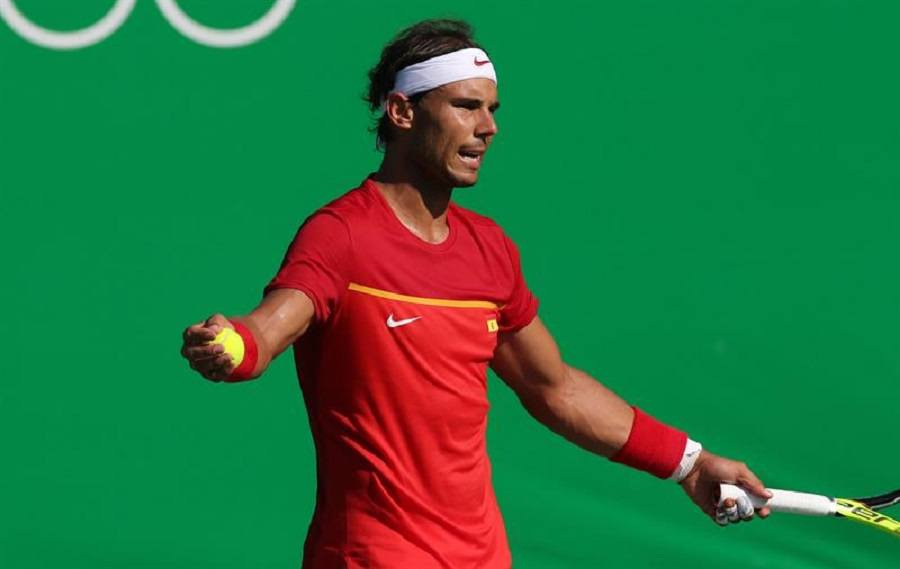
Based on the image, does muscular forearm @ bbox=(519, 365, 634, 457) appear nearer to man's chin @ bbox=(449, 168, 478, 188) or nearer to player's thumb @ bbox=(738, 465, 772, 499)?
player's thumb @ bbox=(738, 465, 772, 499)

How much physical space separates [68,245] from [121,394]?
1.24 feet

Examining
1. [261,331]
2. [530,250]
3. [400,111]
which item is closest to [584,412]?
[400,111]

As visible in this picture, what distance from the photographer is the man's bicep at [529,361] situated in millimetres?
4594

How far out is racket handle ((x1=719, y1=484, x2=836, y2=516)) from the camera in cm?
463

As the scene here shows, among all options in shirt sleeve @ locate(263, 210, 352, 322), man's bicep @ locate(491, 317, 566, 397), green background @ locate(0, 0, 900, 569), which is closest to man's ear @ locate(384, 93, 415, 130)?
shirt sleeve @ locate(263, 210, 352, 322)

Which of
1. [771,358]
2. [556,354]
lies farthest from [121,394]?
[771,358]

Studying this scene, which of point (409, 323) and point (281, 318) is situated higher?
point (409, 323)

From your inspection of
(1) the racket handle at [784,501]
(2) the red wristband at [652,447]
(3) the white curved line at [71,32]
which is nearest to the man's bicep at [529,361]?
(2) the red wristband at [652,447]

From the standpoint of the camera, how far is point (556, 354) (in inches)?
184

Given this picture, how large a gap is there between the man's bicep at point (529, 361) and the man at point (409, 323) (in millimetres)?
89

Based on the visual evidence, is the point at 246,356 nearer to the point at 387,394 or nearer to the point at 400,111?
the point at 387,394

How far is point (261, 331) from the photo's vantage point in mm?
3867

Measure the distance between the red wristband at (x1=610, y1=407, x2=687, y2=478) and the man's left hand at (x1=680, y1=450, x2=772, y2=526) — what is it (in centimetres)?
5

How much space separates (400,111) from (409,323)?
1.46 ft
